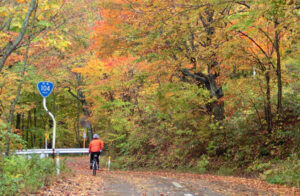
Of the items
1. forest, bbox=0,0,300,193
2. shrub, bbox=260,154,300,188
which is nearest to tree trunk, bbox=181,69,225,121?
forest, bbox=0,0,300,193

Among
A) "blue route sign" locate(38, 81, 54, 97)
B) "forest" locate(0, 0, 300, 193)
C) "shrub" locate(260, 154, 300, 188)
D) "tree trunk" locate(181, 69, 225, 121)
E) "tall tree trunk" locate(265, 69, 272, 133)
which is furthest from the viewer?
"tree trunk" locate(181, 69, 225, 121)

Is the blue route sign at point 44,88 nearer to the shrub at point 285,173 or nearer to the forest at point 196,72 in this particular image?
the forest at point 196,72

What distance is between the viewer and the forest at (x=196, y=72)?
11.0m

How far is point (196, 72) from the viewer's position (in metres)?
16.7

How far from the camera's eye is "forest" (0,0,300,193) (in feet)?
36.2

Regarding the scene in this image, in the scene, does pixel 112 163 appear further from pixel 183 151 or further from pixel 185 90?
pixel 185 90

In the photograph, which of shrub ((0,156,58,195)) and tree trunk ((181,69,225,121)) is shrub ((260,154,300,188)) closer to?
tree trunk ((181,69,225,121))

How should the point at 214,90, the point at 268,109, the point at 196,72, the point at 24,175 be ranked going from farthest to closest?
the point at 214,90 < the point at 196,72 < the point at 268,109 < the point at 24,175

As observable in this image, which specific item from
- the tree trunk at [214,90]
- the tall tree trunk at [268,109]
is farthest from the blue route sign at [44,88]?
the tall tree trunk at [268,109]

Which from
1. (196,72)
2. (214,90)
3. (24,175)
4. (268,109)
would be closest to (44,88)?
(24,175)

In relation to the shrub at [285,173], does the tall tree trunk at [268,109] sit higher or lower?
higher

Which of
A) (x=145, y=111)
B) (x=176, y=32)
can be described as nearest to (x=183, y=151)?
(x=145, y=111)

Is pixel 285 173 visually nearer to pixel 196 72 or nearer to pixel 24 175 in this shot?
pixel 196 72

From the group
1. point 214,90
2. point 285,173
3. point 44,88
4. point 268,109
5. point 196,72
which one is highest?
point 196,72
